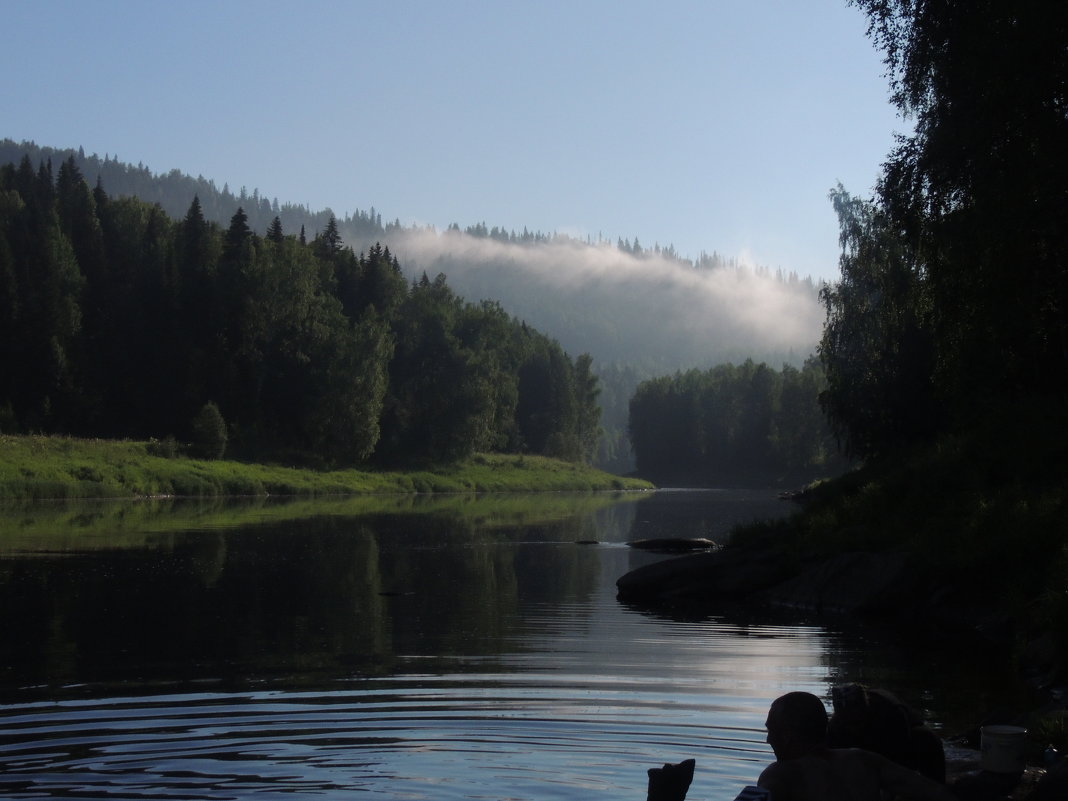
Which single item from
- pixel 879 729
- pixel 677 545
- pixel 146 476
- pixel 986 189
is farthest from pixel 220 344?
pixel 879 729

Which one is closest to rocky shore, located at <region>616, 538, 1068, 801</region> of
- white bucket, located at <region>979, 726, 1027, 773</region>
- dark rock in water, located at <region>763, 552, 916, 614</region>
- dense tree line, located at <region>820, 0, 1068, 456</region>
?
dark rock in water, located at <region>763, 552, 916, 614</region>

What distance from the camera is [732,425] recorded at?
169750mm

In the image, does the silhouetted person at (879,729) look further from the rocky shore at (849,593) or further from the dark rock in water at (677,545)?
the dark rock in water at (677,545)

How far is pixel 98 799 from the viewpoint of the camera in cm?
919

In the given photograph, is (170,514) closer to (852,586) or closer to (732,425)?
(852,586)

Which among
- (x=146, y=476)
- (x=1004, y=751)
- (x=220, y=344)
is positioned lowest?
(x=1004, y=751)

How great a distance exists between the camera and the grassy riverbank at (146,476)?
197ft

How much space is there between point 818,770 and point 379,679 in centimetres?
927

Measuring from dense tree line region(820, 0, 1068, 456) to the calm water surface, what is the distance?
7.55m

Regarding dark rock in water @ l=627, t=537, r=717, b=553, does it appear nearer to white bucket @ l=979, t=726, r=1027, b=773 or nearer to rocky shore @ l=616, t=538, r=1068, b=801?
rocky shore @ l=616, t=538, r=1068, b=801

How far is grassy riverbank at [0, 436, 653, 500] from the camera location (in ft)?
197

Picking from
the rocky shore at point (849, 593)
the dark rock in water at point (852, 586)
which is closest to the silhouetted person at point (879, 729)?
the rocky shore at point (849, 593)

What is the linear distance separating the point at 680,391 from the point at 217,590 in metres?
159

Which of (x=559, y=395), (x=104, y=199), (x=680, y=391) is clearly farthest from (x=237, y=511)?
(x=680, y=391)
